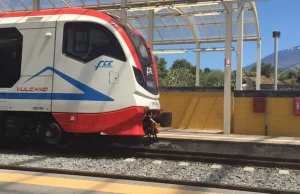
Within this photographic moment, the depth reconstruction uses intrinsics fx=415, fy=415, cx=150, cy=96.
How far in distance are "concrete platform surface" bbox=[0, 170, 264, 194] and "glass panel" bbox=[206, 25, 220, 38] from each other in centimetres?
1953

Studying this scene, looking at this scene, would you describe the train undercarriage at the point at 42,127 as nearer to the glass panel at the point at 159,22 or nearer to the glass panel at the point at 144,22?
the glass panel at the point at 144,22

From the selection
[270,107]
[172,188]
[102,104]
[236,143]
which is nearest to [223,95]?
[270,107]

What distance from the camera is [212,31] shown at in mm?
25891

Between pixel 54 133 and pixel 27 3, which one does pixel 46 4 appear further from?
pixel 54 133

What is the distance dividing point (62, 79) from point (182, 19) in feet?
53.8

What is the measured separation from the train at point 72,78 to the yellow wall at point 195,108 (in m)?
7.56

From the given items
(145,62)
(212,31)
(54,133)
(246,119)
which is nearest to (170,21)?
(212,31)

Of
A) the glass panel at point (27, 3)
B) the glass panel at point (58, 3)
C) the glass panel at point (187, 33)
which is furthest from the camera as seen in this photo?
the glass panel at point (187, 33)

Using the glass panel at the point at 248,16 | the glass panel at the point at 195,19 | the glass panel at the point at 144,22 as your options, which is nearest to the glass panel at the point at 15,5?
the glass panel at the point at 144,22

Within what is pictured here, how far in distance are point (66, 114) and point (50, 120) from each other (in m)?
0.67

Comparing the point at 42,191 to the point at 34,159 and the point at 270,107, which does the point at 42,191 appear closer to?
the point at 34,159

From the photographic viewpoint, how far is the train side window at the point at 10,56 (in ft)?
33.7

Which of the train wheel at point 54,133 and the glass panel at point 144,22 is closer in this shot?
the train wheel at point 54,133

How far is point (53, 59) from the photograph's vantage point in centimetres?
988
